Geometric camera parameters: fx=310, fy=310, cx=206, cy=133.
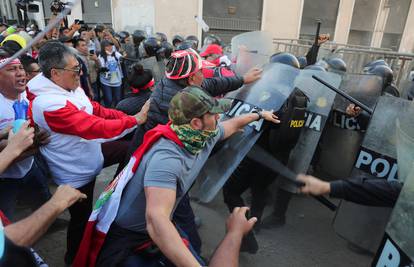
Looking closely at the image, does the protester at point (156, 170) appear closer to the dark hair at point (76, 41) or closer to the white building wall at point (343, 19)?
the dark hair at point (76, 41)

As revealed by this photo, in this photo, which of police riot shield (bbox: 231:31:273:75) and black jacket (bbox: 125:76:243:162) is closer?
black jacket (bbox: 125:76:243:162)

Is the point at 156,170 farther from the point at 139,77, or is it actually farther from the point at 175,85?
the point at 139,77

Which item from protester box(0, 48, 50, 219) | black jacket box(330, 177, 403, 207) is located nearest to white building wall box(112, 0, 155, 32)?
protester box(0, 48, 50, 219)

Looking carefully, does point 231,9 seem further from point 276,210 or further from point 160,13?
point 276,210

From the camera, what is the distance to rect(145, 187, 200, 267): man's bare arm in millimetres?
1210

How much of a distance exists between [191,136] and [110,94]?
16.6 feet

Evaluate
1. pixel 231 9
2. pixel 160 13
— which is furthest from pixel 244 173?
pixel 231 9

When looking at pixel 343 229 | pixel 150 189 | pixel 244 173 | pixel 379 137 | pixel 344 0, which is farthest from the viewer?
pixel 344 0

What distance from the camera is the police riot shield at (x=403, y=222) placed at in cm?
124

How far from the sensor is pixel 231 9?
1730cm

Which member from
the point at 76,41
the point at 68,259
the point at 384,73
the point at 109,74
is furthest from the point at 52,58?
the point at 109,74

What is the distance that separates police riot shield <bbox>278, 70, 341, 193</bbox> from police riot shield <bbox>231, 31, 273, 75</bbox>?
38 centimetres

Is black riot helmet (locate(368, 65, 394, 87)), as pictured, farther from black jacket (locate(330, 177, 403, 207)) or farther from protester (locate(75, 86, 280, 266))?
protester (locate(75, 86, 280, 266))

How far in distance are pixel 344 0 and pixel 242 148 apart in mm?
20617
